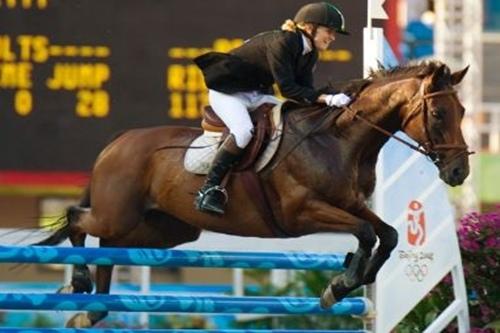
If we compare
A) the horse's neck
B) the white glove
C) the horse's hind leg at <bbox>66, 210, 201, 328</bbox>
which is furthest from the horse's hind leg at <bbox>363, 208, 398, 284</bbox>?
the horse's hind leg at <bbox>66, 210, 201, 328</bbox>

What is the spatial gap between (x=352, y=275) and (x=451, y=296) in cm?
135

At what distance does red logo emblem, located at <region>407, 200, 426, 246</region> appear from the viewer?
716 cm

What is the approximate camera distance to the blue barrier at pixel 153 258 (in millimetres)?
6422

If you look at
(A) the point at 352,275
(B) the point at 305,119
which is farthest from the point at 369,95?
(A) the point at 352,275

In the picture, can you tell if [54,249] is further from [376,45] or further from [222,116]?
[376,45]

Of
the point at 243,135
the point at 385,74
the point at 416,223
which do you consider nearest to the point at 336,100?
the point at 385,74

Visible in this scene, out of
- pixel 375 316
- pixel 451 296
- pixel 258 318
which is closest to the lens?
pixel 375 316

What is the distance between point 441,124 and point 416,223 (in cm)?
97

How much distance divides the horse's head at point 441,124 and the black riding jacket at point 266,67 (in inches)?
18.9

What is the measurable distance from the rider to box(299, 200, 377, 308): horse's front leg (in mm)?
431

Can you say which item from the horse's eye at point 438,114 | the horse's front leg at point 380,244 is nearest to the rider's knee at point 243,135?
the horse's front leg at point 380,244

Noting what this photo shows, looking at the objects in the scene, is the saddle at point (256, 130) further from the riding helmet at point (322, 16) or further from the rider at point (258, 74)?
Answer: the riding helmet at point (322, 16)

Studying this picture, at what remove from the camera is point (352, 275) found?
631cm

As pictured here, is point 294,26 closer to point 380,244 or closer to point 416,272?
point 380,244
